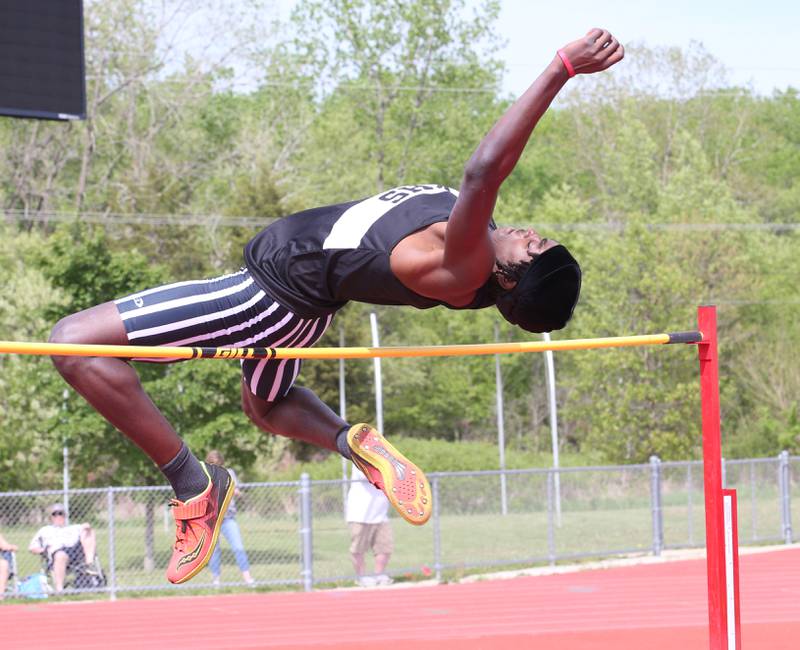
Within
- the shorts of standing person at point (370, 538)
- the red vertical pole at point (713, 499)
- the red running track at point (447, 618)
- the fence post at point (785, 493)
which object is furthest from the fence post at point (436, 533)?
the red vertical pole at point (713, 499)

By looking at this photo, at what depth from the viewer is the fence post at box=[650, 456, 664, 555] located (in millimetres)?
14227

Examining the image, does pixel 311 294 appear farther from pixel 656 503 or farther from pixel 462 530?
pixel 462 530

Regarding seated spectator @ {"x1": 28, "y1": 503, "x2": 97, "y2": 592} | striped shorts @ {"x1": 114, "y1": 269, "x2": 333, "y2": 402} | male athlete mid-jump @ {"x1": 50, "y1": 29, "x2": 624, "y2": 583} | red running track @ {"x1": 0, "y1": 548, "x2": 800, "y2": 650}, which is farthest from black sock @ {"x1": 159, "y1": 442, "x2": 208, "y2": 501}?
seated spectator @ {"x1": 28, "y1": 503, "x2": 97, "y2": 592}

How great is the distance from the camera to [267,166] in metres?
31.9

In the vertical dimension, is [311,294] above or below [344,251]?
below

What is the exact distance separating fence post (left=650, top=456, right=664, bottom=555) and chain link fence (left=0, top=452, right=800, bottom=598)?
2cm

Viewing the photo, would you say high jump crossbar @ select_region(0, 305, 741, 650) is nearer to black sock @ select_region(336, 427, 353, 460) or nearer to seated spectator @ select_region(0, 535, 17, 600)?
black sock @ select_region(336, 427, 353, 460)

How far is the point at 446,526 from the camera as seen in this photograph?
1644 cm

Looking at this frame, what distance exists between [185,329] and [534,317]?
1.26 m

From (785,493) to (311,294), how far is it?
12.7 metres

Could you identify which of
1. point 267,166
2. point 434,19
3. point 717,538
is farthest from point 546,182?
point 717,538

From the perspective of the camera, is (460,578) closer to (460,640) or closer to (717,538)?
(460,640)

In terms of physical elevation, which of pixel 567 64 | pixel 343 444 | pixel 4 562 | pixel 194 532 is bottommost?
pixel 4 562

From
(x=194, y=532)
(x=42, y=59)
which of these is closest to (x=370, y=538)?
(x=42, y=59)
